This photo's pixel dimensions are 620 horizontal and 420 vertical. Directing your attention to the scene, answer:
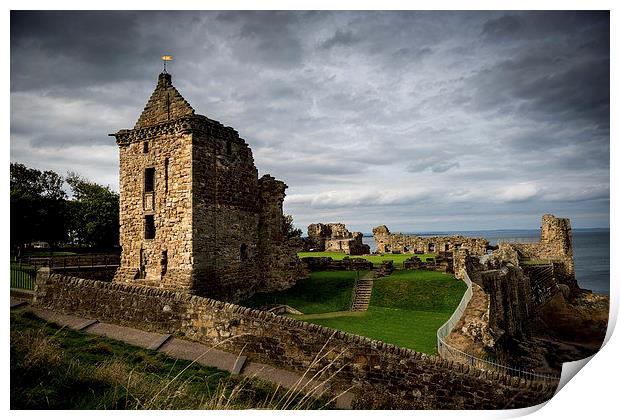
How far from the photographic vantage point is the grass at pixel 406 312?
9.55 meters

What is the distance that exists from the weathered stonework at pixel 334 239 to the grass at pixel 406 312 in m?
10.3

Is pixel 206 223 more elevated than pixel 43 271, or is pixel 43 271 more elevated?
pixel 206 223

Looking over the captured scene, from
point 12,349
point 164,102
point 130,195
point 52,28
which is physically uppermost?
point 164,102

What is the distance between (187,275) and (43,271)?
12.2 feet

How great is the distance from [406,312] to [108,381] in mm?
8952

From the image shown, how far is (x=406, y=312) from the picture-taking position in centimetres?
1223

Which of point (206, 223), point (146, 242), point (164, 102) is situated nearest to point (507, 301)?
point (206, 223)

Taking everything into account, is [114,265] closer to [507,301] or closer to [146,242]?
[146,242]

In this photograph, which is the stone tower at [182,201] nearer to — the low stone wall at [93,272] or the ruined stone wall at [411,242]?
the low stone wall at [93,272]

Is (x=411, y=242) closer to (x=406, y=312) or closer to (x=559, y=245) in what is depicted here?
(x=559, y=245)

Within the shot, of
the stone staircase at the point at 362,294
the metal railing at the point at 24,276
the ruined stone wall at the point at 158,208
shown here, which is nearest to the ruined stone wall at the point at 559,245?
the stone staircase at the point at 362,294

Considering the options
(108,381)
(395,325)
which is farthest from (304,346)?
(395,325)

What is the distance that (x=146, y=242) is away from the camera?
12656 mm
